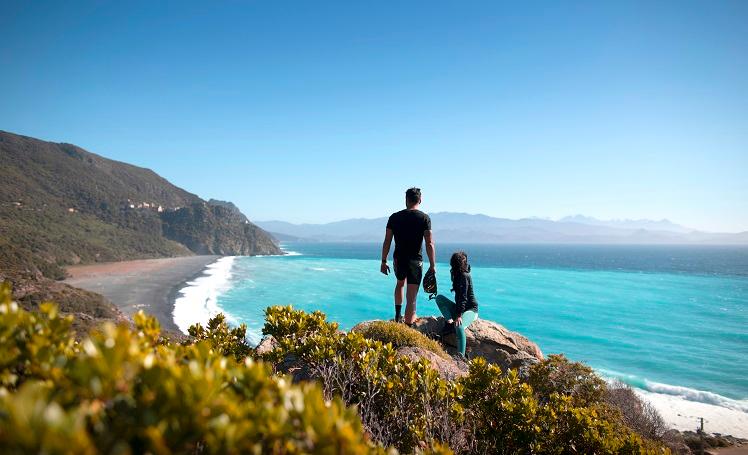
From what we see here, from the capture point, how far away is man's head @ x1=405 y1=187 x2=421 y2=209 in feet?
24.2

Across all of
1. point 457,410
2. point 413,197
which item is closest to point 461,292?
point 413,197

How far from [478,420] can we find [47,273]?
258 feet

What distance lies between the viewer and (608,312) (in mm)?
50125

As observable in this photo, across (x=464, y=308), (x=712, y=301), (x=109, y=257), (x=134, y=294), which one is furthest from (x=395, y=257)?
(x=109, y=257)

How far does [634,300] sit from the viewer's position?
193 feet

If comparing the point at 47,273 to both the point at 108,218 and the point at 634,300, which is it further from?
the point at 634,300

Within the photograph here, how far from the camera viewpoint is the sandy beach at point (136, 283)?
4631 cm

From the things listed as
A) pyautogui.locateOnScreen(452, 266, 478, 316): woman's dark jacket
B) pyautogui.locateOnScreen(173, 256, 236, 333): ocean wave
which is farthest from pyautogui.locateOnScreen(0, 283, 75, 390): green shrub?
pyautogui.locateOnScreen(173, 256, 236, 333): ocean wave

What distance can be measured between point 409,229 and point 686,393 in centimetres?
2949

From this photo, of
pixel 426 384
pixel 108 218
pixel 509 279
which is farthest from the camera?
pixel 108 218

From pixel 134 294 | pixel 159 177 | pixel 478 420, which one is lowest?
pixel 134 294

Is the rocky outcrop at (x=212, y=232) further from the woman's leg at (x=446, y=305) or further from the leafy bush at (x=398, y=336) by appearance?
the leafy bush at (x=398, y=336)

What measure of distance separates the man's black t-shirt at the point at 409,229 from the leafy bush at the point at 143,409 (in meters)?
5.72

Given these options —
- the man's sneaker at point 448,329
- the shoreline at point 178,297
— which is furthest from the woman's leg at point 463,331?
the shoreline at point 178,297
